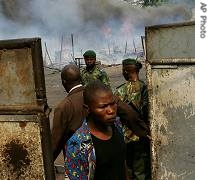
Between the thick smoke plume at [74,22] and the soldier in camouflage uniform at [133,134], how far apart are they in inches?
857

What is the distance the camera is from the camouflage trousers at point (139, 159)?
3.94m

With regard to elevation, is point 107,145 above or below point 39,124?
below

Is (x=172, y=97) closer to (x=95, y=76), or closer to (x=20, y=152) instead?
(x=20, y=152)

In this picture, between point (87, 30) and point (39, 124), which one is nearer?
point (39, 124)

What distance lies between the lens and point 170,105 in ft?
9.11

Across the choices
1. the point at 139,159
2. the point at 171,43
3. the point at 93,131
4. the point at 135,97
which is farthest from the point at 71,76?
the point at 139,159

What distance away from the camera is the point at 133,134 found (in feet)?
12.6

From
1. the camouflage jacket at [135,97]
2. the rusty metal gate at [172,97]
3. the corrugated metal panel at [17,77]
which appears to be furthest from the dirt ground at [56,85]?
the corrugated metal panel at [17,77]
